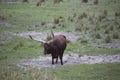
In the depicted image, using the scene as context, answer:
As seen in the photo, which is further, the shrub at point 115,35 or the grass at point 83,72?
the shrub at point 115,35

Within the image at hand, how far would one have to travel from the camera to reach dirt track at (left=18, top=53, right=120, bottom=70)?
13189 millimetres

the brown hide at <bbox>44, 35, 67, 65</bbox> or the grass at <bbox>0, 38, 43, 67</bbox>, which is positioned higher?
the brown hide at <bbox>44, 35, 67, 65</bbox>

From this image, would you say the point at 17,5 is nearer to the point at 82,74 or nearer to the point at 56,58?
the point at 56,58

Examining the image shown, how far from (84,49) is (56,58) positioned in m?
2.41

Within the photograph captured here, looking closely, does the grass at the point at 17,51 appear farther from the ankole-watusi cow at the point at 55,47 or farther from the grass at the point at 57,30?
Answer: the ankole-watusi cow at the point at 55,47

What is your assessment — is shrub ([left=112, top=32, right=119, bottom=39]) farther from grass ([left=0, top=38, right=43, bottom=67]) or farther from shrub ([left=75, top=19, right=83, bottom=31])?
grass ([left=0, top=38, right=43, bottom=67])

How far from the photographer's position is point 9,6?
26922 mm

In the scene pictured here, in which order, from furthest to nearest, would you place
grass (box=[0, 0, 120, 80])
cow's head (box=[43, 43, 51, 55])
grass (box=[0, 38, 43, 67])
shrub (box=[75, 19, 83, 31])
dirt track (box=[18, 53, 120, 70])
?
shrub (box=[75, 19, 83, 31])
grass (box=[0, 38, 43, 67])
dirt track (box=[18, 53, 120, 70])
cow's head (box=[43, 43, 51, 55])
grass (box=[0, 0, 120, 80])

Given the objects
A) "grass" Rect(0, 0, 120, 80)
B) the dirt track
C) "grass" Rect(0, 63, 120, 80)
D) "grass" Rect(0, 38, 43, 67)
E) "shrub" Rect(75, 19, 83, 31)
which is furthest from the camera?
"shrub" Rect(75, 19, 83, 31)

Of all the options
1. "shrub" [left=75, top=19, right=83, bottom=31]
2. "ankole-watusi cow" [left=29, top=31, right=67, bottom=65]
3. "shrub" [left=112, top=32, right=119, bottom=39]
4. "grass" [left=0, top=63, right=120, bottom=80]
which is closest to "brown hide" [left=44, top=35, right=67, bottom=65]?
"ankole-watusi cow" [left=29, top=31, right=67, bottom=65]

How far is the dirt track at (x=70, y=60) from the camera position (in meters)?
13.2

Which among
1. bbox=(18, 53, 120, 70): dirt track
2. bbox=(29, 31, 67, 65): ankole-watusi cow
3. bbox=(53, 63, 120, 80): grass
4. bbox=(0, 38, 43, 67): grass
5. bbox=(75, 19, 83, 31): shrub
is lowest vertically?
bbox=(75, 19, 83, 31): shrub

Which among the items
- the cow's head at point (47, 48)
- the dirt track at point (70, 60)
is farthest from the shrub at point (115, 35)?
the cow's head at point (47, 48)

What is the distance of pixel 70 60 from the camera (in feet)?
45.2
